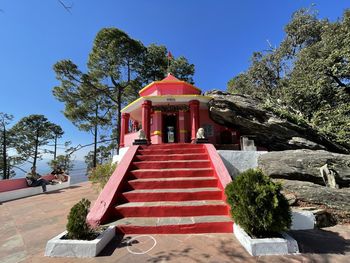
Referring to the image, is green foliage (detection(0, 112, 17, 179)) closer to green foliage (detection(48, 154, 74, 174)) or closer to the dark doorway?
green foliage (detection(48, 154, 74, 174))

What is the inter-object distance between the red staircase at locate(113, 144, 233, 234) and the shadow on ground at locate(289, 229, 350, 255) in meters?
1.32

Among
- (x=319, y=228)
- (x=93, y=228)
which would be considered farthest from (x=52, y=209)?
(x=319, y=228)

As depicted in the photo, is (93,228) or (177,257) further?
(93,228)

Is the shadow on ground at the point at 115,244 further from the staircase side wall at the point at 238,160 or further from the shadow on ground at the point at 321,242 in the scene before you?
the staircase side wall at the point at 238,160

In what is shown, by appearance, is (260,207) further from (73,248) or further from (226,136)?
(226,136)

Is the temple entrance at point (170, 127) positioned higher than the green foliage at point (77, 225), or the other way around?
the temple entrance at point (170, 127)

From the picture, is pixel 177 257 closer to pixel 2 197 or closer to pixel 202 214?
pixel 202 214

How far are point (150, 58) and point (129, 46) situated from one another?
2.58 metres

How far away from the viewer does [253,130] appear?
9211 mm

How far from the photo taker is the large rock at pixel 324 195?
4.86 m

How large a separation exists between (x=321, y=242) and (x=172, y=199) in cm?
307

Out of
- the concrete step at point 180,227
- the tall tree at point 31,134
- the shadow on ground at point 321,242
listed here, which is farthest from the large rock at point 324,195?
the tall tree at point 31,134

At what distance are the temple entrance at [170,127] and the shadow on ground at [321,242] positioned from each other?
9969 mm

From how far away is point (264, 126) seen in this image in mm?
8688
